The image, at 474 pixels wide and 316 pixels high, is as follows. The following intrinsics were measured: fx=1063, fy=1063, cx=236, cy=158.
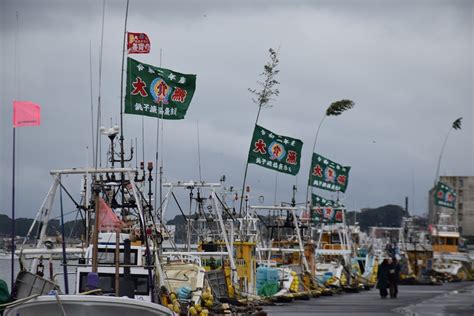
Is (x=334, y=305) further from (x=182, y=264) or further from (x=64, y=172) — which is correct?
(x=64, y=172)

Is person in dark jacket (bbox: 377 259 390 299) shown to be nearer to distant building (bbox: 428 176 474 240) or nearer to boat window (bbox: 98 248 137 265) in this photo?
boat window (bbox: 98 248 137 265)

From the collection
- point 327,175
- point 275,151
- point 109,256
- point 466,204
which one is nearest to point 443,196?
point 327,175

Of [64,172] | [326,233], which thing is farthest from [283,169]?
[326,233]

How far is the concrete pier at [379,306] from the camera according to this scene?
29.0 m

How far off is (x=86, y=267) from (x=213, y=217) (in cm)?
1440

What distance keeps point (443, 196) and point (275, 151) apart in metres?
29.8

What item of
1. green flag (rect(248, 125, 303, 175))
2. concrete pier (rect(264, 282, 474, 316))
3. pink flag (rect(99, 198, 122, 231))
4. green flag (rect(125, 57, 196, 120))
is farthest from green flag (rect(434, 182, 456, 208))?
pink flag (rect(99, 198, 122, 231))

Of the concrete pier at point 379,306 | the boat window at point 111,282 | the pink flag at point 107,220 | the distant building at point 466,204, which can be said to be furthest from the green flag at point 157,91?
the distant building at point 466,204

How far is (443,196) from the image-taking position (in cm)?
6153

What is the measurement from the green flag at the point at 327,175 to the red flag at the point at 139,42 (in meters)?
21.4

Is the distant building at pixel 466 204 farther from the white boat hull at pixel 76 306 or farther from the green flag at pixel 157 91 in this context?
the white boat hull at pixel 76 306

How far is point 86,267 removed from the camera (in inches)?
761

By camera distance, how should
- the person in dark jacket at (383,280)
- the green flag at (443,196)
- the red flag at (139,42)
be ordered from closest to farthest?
the red flag at (139,42)
the person in dark jacket at (383,280)
the green flag at (443,196)

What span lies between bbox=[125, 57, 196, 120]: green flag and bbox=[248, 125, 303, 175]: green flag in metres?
9.11
